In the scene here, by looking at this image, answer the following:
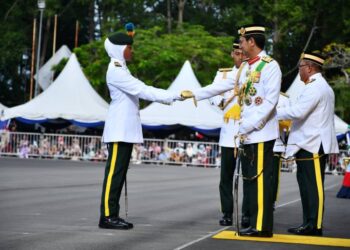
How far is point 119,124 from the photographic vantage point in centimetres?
1057

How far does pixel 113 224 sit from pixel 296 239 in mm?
1967

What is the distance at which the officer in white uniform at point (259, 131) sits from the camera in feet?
32.1

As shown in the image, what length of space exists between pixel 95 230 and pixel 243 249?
1.99 meters

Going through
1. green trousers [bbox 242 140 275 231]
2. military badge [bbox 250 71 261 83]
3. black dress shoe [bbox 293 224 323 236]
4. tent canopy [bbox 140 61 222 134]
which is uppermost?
tent canopy [bbox 140 61 222 134]

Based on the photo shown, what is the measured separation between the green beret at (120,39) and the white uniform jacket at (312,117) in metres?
1.89

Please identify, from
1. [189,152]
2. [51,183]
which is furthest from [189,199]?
[189,152]

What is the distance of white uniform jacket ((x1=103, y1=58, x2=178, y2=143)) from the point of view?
10.5m

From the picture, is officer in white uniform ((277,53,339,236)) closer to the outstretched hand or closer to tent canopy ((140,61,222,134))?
the outstretched hand

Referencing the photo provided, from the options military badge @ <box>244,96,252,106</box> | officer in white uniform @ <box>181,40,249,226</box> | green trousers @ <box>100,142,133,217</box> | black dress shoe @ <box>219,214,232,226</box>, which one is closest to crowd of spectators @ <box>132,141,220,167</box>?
officer in white uniform @ <box>181,40,249,226</box>

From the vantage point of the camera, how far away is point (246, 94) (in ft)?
32.8

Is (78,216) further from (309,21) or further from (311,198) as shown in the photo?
(309,21)

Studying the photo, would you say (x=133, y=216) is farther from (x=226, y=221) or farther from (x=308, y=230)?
(x=308, y=230)

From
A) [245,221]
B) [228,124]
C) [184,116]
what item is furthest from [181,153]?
[245,221]

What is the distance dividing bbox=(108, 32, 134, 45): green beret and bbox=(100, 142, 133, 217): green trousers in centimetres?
114
